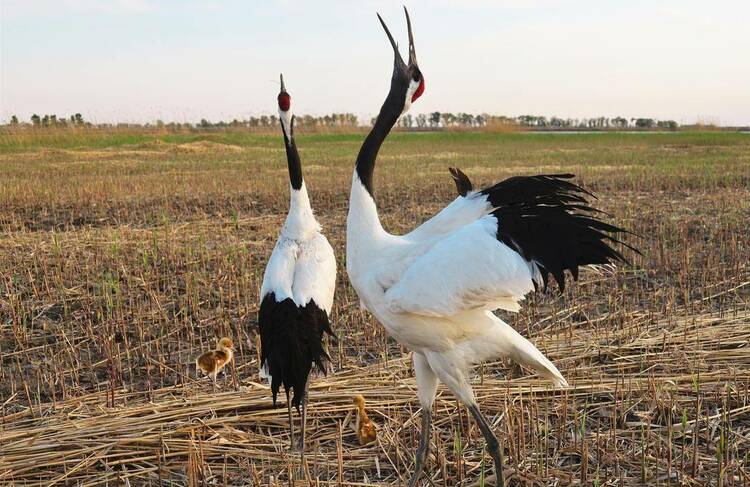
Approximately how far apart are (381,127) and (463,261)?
3.02ft

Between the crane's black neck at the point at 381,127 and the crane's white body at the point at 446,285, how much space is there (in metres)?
0.07

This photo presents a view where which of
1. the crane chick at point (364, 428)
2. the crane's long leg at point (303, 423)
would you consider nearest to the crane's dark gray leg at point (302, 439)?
the crane's long leg at point (303, 423)

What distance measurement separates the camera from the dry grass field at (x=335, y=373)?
12.5ft

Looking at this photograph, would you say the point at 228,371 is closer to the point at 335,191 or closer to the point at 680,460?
the point at 680,460

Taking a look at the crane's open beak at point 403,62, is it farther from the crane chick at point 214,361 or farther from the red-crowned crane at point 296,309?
the crane chick at point 214,361

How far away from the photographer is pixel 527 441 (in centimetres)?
404

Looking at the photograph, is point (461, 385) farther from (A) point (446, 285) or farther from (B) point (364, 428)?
(B) point (364, 428)

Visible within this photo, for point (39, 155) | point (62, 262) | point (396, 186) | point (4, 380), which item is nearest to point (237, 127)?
point (39, 155)

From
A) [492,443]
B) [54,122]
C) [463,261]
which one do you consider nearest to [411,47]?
[463,261]

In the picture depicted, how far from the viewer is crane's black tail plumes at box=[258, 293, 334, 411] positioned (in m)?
4.04

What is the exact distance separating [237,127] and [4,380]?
44.2 m

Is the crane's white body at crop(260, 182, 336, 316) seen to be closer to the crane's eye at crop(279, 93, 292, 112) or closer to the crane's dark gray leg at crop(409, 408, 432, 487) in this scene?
the crane's eye at crop(279, 93, 292, 112)

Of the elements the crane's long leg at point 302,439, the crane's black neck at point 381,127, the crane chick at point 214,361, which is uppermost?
the crane's black neck at point 381,127

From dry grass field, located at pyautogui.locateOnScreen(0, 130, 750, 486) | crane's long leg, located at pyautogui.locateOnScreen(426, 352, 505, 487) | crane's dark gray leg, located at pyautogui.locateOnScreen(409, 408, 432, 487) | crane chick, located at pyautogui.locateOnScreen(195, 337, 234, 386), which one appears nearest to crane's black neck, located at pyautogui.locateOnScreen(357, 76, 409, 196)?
crane's long leg, located at pyautogui.locateOnScreen(426, 352, 505, 487)
